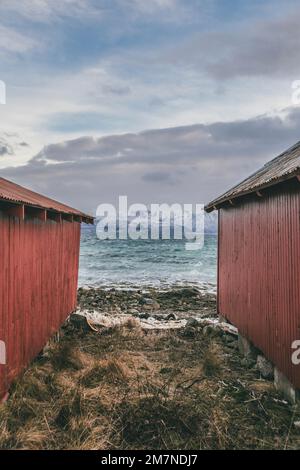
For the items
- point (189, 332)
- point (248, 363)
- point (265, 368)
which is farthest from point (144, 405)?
point (189, 332)

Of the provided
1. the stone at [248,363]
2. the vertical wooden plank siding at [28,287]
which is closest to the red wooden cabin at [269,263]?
the stone at [248,363]

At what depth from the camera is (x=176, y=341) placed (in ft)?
31.6

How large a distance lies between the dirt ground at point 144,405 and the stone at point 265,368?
0.14 m

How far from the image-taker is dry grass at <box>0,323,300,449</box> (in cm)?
474

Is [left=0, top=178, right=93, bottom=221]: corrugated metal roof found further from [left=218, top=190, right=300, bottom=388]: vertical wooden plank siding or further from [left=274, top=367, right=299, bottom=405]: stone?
[left=274, top=367, right=299, bottom=405]: stone

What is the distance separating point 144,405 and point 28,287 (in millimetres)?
2931

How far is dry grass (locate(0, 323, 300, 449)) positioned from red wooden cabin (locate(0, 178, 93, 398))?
1.64 ft

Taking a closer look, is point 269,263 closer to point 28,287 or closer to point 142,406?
point 142,406

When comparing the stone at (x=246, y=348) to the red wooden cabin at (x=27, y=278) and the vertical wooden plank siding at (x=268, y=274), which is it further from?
the red wooden cabin at (x=27, y=278)

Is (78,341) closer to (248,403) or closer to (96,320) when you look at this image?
(96,320)

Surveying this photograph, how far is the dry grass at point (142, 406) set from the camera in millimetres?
4742

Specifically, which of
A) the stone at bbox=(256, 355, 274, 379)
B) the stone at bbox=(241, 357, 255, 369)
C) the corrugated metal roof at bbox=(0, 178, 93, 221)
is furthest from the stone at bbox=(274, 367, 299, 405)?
the corrugated metal roof at bbox=(0, 178, 93, 221)

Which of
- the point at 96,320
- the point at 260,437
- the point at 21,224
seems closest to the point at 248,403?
the point at 260,437

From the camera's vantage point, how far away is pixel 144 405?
5434 millimetres
